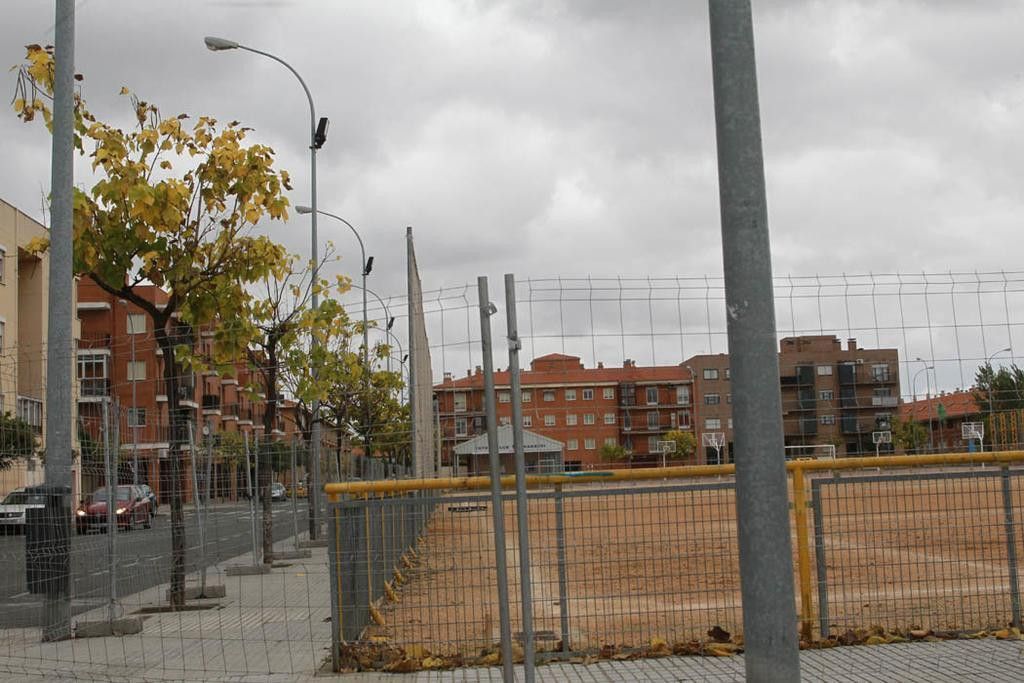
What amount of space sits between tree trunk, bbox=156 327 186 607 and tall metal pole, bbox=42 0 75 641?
3.03ft

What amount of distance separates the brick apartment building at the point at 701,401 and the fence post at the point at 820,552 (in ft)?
→ 1.77

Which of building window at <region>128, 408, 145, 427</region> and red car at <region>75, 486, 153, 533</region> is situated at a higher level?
building window at <region>128, 408, 145, 427</region>

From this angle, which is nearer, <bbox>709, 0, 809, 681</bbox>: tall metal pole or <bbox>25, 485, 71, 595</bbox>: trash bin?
<bbox>709, 0, 809, 681</bbox>: tall metal pole

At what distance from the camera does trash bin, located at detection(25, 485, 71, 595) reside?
34.5 feet

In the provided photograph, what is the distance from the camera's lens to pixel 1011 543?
867cm

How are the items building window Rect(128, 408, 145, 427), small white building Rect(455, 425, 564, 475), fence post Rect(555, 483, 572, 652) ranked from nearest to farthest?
fence post Rect(555, 483, 572, 652)
small white building Rect(455, 425, 564, 475)
building window Rect(128, 408, 145, 427)

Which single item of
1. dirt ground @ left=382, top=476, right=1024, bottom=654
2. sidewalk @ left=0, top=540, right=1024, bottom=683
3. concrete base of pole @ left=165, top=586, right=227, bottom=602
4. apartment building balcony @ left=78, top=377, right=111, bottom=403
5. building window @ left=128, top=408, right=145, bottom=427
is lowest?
sidewalk @ left=0, top=540, right=1024, bottom=683

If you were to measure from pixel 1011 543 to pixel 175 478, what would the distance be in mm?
7572

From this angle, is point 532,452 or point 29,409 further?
point 29,409

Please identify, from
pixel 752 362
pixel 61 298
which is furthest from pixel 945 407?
pixel 61 298

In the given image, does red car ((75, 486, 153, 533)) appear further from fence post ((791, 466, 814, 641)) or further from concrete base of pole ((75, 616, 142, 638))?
fence post ((791, 466, 814, 641))

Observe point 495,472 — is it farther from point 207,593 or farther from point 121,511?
point 207,593

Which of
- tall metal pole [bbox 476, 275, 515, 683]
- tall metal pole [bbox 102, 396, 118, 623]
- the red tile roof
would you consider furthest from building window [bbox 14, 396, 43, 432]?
the red tile roof

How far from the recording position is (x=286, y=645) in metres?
9.35
